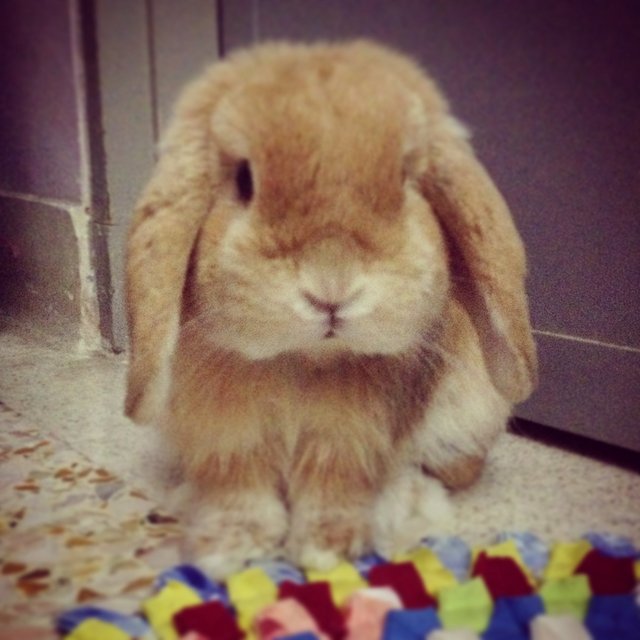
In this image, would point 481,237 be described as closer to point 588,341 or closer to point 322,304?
point 322,304

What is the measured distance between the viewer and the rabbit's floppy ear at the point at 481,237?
85 cm

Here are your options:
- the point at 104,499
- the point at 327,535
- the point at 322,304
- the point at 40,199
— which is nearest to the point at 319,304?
the point at 322,304

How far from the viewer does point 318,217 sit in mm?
735

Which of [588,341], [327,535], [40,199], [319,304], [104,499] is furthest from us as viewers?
[40,199]

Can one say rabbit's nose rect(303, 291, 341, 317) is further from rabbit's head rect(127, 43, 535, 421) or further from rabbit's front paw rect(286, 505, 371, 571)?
rabbit's front paw rect(286, 505, 371, 571)

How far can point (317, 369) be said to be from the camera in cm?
87

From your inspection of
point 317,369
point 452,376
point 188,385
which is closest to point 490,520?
point 452,376

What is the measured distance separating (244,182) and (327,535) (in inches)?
15.3

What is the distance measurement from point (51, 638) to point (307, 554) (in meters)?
0.26

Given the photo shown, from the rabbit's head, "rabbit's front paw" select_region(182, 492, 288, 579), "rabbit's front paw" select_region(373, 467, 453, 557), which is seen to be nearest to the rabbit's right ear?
the rabbit's head

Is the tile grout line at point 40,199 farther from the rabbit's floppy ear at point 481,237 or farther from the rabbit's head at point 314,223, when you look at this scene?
the rabbit's floppy ear at point 481,237

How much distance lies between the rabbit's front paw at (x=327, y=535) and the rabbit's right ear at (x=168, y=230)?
224 mm

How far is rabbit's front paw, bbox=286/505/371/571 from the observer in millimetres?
835

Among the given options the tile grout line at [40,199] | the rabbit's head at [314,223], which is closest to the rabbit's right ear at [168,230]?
the rabbit's head at [314,223]
